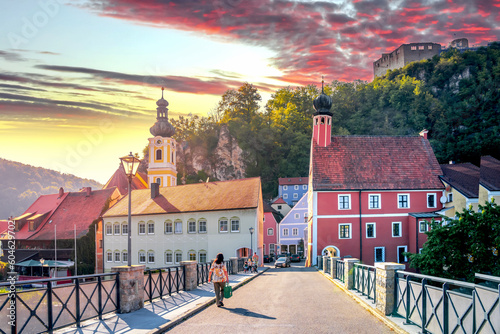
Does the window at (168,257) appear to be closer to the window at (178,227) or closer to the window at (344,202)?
the window at (178,227)

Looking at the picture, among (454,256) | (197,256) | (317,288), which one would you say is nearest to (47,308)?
(317,288)

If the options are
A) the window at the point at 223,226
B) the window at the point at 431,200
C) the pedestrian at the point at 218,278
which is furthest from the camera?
the window at the point at 223,226

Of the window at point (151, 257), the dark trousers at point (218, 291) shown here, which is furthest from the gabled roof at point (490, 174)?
the window at point (151, 257)

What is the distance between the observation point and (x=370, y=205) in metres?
44.1

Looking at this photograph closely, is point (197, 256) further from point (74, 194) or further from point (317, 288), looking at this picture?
point (317, 288)

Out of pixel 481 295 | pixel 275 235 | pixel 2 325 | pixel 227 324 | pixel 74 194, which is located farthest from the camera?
pixel 275 235

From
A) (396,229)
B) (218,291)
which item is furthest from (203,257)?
(218,291)

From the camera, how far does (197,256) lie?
159 feet

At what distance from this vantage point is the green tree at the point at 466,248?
1784cm

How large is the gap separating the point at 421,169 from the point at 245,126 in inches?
1883

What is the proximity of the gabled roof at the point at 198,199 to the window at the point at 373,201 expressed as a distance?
11.3m

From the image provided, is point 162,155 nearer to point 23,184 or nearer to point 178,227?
point 178,227

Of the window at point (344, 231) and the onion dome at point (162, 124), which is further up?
the onion dome at point (162, 124)

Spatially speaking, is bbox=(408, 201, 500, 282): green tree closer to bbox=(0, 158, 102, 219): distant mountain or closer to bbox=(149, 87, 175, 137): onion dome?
bbox=(149, 87, 175, 137): onion dome
